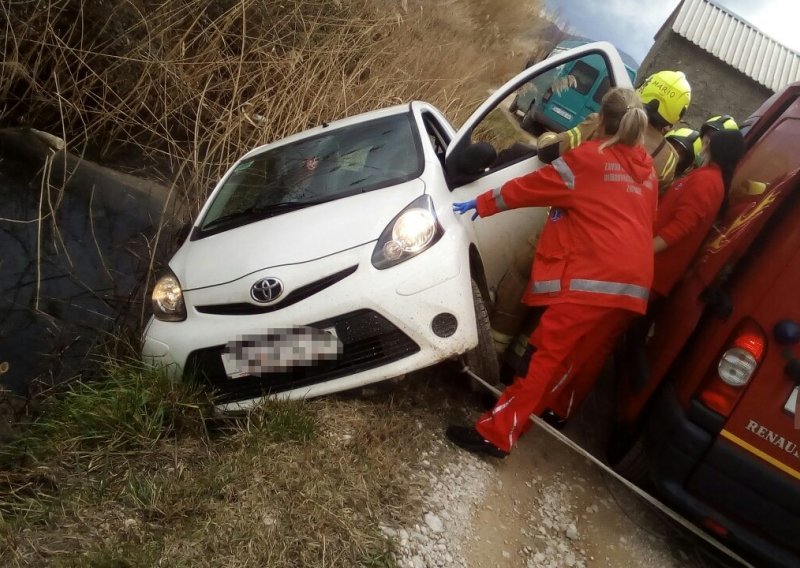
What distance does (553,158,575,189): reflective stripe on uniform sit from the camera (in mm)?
2891

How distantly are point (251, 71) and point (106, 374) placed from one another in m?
3.49

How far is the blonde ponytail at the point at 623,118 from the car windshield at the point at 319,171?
0.95 m

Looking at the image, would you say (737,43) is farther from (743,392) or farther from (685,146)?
(743,392)

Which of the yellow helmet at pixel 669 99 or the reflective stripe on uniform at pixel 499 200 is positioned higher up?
the yellow helmet at pixel 669 99

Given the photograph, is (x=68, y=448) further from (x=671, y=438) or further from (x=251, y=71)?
(x=251, y=71)

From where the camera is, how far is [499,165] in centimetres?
379

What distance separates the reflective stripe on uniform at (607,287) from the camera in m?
2.81

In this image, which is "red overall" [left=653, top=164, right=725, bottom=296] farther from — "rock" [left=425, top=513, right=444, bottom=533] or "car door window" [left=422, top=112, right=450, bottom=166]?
"rock" [left=425, top=513, right=444, bottom=533]

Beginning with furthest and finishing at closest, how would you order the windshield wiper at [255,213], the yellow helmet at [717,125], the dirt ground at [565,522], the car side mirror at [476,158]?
the yellow helmet at [717,125] < the windshield wiper at [255,213] < the car side mirror at [476,158] < the dirt ground at [565,522]

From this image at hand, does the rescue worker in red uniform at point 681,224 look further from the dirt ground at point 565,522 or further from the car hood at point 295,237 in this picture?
the car hood at point 295,237

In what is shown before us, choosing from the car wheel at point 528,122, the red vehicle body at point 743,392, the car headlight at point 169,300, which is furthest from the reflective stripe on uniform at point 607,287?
the car wheel at point 528,122

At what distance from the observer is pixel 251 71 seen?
5980 millimetres

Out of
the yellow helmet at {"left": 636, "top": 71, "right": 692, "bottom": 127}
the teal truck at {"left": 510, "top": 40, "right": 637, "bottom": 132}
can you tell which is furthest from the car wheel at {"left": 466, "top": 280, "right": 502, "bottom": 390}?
the teal truck at {"left": 510, "top": 40, "right": 637, "bottom": 132}

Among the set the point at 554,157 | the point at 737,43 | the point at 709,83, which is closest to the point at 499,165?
the point at 554,157
